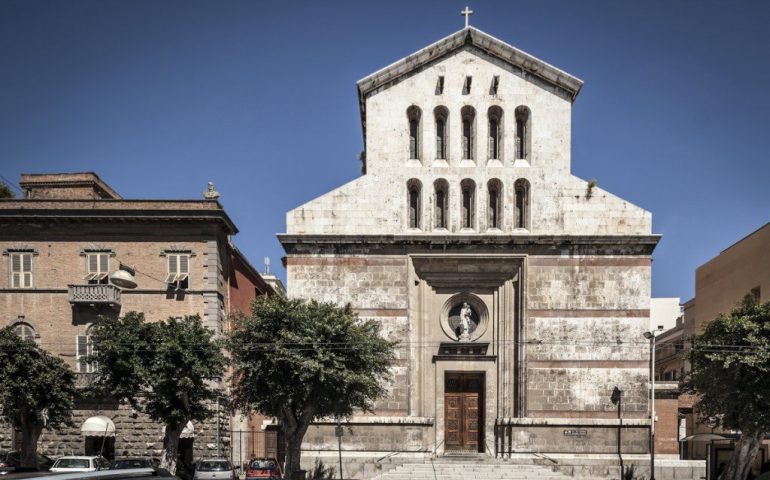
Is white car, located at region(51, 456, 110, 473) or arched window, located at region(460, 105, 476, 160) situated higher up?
arched window, located at region(460, 105, 476, 160)

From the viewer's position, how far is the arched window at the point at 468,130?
36156 millimetres

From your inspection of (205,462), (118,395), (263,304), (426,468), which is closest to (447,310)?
(426,468)

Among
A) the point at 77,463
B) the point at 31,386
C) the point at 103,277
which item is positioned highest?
the point at 103,277

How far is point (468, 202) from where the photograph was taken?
3603cm

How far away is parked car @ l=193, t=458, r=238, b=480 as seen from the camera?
29031 mm

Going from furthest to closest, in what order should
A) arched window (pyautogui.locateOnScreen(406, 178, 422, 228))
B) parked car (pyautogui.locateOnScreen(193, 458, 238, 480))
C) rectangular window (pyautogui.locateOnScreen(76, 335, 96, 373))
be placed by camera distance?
rectangular window (pyautogui.locateOnScreen(76, 335, 96, 373)) < arched window (pyautogui.locateOnScreen(406, 178, 422, 228)) < parked car (pyautogui.locateOnScreen(193, 458, 238, 480))

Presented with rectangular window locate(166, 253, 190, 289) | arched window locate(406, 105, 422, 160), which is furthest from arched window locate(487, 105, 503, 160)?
rectangular window locate(166, 253, 190, 289)

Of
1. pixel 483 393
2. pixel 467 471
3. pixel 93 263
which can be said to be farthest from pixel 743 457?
pixel 93 263

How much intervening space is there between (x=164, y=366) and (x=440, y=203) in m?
15.2

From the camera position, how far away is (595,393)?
34.2 meters

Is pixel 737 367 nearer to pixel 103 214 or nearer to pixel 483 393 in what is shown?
pixel 483 393

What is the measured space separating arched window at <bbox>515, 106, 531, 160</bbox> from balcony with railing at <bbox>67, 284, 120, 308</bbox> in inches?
857

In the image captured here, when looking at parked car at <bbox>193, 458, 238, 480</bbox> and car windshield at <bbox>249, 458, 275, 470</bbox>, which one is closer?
parked car at <bbox>193, 458, 238, 480</bbox>

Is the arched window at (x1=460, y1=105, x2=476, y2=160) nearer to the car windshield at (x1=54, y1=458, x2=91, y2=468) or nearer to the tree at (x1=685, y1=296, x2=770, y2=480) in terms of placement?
the tree at (x1=685, y1=296, x2=770, y2=480)
